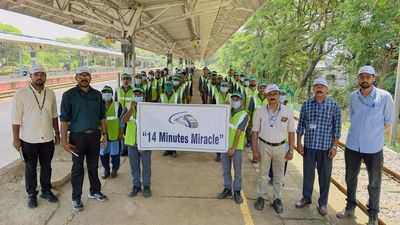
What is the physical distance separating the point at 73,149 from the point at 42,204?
42.2 inches

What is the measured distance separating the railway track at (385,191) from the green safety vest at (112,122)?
13.9 ft

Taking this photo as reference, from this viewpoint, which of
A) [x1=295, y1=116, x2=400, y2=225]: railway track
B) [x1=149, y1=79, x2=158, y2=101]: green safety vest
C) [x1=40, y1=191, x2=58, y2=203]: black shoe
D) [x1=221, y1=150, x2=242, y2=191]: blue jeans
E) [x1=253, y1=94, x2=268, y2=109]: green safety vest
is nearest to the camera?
[x1=295, y1=116, x2=400, y2=225]: railway track

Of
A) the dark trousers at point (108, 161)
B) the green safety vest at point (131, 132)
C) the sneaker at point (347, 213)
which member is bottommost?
the sneaker at point (347, 213)

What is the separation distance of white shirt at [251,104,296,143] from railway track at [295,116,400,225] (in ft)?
5.80

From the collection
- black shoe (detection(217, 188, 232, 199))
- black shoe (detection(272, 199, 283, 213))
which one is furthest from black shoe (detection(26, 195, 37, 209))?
black shoe (detection(272, 199, 283, 213))

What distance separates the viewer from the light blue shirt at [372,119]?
4348 millimetres

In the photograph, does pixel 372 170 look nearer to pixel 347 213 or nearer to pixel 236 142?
pixel 347 213

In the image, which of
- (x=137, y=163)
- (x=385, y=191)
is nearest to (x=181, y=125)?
(x=137, y=163)

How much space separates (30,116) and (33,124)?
125mm

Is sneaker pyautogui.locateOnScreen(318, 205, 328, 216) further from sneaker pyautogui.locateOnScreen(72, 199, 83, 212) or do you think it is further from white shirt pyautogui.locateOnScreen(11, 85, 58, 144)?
white shirt pyautogui.locateOnScreen(11, 85, 58, 144)

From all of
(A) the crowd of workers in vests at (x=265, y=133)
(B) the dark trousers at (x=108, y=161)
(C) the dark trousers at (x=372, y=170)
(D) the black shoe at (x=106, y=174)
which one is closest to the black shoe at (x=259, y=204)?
(A) the crowd of workers in vests at (x=265, y=133)

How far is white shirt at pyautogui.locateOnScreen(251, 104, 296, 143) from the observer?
15.5ft

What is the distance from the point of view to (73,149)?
15.3ft

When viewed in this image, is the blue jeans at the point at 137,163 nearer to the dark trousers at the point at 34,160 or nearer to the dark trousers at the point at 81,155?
the dark trousers at the point at 81,155
